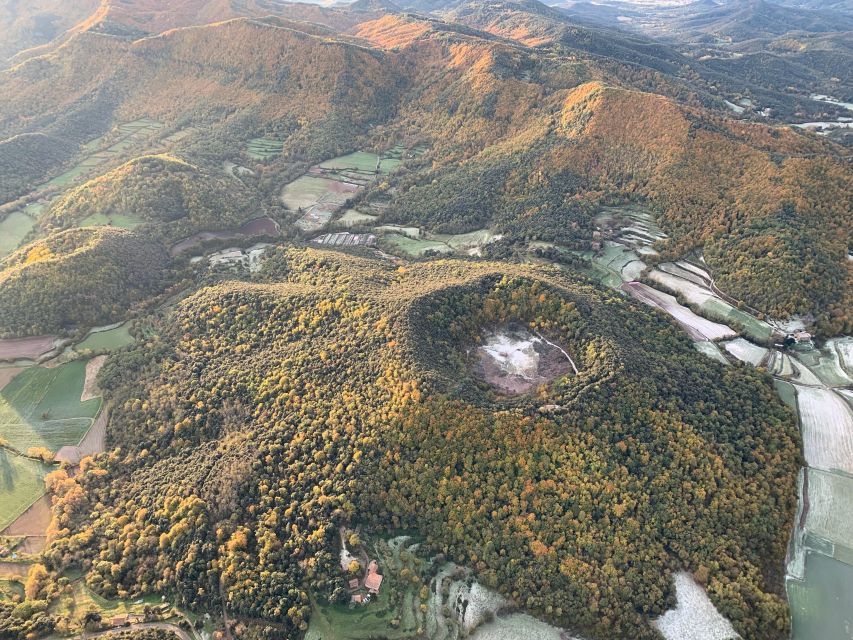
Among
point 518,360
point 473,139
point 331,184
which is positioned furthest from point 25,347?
point 473,139

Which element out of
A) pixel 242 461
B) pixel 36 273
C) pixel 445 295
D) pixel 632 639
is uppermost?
pixel 445 295

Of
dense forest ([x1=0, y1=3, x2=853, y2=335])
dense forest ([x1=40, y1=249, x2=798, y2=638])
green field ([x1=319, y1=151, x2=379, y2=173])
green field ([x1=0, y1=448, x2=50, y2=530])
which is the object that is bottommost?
green field ([x1=0, y1=448, x2=50, y2=530])

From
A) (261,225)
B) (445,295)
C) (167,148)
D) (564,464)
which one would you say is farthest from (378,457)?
(167,148)

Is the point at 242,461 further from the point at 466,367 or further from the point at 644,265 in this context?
the point at 644,265

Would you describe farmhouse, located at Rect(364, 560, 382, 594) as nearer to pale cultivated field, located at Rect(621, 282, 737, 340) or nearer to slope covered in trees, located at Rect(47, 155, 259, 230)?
pale cultivated field, located at Rect(621, 282, 737, 340)

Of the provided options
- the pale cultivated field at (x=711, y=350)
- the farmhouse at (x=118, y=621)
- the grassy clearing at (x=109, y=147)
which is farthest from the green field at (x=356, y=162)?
the farmhouse at (x=118, y=621)

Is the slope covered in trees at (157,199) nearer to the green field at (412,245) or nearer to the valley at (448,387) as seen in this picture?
the valley at (448,387)

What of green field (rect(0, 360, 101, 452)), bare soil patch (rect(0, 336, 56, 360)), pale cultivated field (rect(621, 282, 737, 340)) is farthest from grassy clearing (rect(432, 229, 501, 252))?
bare soil patch (rect(0, 336, 56, 360))
